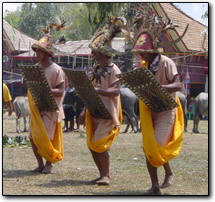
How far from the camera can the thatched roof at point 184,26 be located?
1007 inches

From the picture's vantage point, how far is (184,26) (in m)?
27.3

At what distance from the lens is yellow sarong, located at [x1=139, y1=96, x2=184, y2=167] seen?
6.11 metres

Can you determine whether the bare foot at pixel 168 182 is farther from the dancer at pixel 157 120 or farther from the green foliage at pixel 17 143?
the green foliage at pixel 17 143

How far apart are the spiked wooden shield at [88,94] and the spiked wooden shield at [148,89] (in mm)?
969

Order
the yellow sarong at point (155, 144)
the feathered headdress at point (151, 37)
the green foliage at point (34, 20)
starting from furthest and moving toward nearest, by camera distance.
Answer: the green foliage at point (34, 20)
the feathered headdress at point (151, 37)
the yellow sarong at point (155, 144)

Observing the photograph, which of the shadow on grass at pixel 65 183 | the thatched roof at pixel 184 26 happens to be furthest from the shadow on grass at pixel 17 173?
the thatched roof at pixel 184 26

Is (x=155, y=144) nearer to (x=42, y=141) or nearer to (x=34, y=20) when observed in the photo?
(x=42, y=141)

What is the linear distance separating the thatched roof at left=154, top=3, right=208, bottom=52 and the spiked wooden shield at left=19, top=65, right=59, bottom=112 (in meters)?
17.5

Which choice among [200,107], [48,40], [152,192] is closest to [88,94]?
[48,40]

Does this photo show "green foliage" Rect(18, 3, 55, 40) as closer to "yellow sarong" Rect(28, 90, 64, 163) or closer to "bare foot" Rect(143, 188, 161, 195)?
"yellow sarong" Rect(28, 90, 64, 163)

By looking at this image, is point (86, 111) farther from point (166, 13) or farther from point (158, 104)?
point (166, 13)

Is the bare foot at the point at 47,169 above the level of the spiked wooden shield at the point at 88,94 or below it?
below

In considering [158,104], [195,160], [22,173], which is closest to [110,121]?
[158,104]

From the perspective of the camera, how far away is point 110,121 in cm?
720
